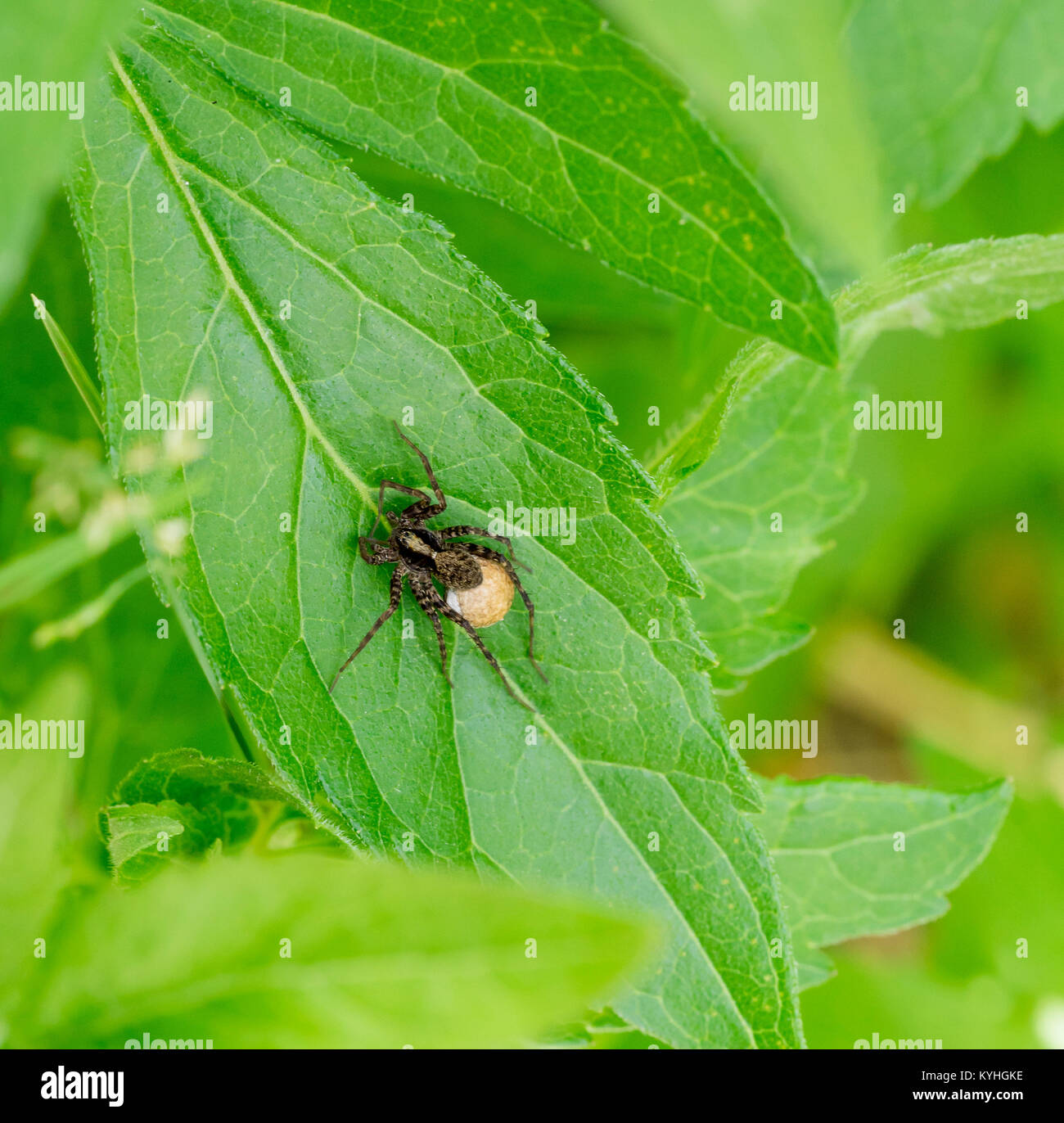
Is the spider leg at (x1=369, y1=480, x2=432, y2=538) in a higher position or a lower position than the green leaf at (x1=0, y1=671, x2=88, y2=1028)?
higher

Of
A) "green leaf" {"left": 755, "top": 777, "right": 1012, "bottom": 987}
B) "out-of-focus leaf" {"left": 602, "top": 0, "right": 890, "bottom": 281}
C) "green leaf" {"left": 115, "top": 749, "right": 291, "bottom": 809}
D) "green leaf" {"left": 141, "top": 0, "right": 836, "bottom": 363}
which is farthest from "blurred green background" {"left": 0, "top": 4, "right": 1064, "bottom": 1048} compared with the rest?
"green leaf" {"left": 755, "top": 777, "right": 1012, "bottom": 987}

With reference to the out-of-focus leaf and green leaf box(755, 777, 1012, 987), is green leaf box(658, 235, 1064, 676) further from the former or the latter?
the out-of-focus leaf

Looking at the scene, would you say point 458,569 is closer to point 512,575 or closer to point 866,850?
point 512,575

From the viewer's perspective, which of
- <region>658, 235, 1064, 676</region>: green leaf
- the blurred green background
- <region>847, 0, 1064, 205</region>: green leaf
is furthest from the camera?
the blurred green background

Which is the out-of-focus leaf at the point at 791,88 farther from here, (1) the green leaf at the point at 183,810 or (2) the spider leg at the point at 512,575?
(1) the green leaf at the point at 183,810

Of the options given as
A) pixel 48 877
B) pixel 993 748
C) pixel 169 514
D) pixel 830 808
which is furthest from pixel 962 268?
pixel 993 748
